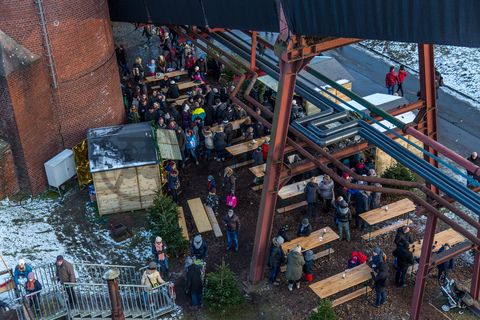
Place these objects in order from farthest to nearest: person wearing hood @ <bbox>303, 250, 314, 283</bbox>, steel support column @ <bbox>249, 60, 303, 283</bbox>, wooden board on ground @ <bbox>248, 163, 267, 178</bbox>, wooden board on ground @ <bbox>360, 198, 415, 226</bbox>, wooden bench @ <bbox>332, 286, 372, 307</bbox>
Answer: wooden board on ground @ <bbox>248, 163, 267, 178</bbox>
wooden board on ground @ <bbox>360, 198, 415, 226</bbox>
person wearing hood @ <bbox>303, 250, 314, 283</bbox>
wooden bench @ <bbox>332, 286, 372, 307</bbox>
steel support column @ <bbox>249, 60, 303, 283</bbox>

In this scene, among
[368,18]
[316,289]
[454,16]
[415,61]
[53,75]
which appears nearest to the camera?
[454,16]

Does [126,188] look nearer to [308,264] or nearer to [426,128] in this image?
[308,264]

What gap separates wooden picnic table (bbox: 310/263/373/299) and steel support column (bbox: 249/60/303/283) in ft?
6.10

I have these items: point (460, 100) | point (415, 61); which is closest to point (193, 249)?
point (460, 100)

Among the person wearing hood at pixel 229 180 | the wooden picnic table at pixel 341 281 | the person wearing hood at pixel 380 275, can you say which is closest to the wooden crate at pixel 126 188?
the person wearing hood at pixel 229 180

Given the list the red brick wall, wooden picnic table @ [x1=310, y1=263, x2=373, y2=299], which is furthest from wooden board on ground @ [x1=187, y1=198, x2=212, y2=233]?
the red brick wall

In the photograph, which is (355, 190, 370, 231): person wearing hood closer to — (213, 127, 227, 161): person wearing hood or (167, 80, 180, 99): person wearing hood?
(213, 127, 227, 161): person wearing hood

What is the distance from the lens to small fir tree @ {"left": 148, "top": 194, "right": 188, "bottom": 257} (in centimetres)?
1870

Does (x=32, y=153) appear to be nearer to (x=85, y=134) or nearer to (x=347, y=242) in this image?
(x=85, y=134)

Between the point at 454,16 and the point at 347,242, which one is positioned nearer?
the point at 454,16

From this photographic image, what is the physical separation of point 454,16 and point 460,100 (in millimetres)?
17455

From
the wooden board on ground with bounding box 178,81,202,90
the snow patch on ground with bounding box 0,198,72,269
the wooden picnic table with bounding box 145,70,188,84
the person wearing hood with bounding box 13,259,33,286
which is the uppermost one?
the wooden picnic table with bounding box 145,70,188,84

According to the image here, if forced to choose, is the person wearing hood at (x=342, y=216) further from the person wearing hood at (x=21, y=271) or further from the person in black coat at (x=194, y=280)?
the person wearing hood at (x=21, y=271)

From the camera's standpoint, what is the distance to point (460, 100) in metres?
28.2
